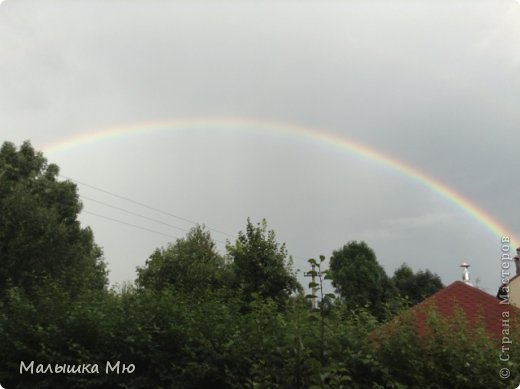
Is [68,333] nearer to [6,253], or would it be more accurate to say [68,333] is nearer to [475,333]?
[475,333]

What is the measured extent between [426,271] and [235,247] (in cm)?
3775

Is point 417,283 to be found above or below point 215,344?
above

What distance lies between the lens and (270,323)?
6.50 m

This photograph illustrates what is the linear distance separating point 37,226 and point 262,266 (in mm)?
9615

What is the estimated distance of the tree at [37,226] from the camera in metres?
17.7

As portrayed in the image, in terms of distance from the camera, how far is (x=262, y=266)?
564 inches

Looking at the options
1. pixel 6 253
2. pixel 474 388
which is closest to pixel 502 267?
pixel 474 388

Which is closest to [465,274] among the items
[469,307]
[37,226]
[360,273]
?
[469,307]

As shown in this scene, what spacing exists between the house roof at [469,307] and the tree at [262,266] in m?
5.05

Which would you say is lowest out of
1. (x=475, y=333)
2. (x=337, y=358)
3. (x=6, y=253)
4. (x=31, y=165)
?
(x=337, y=358)

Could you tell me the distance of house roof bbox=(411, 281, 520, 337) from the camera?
260 inches

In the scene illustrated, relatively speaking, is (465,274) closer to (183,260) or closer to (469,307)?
(469,307)

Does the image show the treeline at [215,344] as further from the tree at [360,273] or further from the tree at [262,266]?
the tree at [360,273]

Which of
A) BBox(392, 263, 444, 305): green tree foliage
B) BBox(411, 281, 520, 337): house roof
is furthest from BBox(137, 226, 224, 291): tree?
BBox(392, 263, 444, 305): green tree foliage
